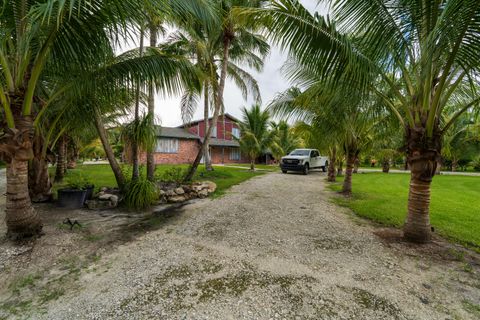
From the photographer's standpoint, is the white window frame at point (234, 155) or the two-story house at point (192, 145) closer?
the two-story house at point (192, 145)

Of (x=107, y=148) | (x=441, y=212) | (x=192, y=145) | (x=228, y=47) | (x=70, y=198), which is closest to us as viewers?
(x=70, y=198)

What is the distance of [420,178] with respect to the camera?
3355 millimetres

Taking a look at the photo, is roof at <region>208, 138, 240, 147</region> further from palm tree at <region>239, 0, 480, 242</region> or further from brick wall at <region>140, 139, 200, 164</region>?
palm tree at <region>239, 0, 480, 242</region>

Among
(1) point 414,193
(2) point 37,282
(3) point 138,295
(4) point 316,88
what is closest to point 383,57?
(4) point 316,88

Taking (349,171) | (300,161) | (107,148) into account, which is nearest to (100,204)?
(107,148)

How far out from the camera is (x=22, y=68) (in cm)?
314

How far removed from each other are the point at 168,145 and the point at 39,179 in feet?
48.2

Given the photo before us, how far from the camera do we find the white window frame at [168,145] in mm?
19175

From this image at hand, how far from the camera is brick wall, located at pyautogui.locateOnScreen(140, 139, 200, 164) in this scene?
1958cm

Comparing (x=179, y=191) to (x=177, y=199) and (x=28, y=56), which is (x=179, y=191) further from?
(x=28, y=56)

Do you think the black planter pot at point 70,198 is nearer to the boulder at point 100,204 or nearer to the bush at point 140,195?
the boulder at point 100,204

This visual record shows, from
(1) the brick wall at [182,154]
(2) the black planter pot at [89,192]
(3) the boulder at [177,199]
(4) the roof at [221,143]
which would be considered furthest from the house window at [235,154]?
(2) the black planter pot at [89,192]

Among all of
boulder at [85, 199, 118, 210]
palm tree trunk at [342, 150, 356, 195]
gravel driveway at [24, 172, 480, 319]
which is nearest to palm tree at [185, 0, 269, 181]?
boulder at [85, 199, 118, 210]

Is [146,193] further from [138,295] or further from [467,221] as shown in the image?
[467,221]
